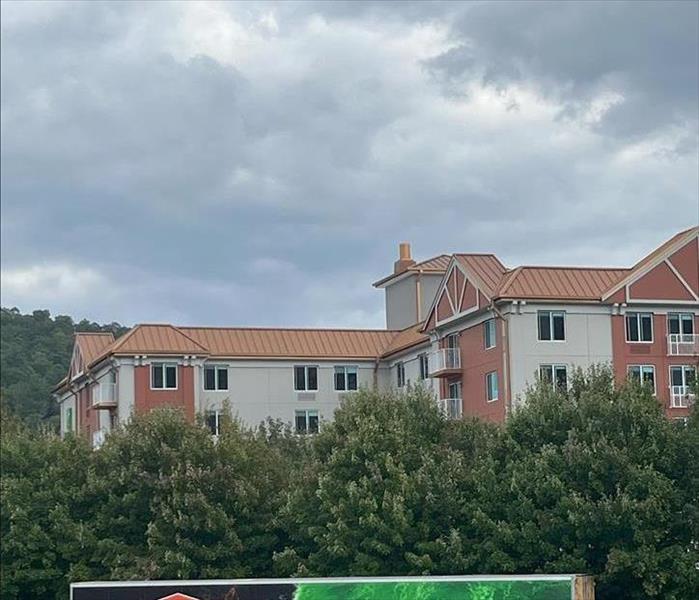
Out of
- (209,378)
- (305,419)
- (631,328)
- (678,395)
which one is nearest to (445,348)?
(631,328)

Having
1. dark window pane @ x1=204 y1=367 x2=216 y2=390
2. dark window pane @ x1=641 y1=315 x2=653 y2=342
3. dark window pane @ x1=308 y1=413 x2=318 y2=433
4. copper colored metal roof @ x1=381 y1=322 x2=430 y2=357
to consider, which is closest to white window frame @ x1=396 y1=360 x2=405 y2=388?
copper colored metal roof @ x1=381 y1=322 x2=430 y2=357

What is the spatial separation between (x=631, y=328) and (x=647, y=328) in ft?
2.73

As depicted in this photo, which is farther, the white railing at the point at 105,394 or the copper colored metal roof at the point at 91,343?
the copper colored metal roof at the point at 91,343

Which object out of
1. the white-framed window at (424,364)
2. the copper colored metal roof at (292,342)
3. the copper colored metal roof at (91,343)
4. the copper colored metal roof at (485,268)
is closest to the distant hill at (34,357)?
the copper colored metal roof at (91,343)

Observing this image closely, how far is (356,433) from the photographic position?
52750 mm

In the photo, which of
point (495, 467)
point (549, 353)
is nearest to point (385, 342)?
point (549, 353)

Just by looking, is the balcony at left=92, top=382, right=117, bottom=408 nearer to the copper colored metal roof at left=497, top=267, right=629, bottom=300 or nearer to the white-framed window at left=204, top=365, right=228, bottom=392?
the white-framed window at left=204, top=365, right=228, bottom=392

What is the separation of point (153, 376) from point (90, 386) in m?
8.77

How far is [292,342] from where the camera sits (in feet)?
296

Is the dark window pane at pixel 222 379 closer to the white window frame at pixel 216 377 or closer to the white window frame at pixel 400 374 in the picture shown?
the white window frame at pixel 216 377

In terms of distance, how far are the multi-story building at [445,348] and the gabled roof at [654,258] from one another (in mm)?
68

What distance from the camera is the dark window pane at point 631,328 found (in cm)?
7175

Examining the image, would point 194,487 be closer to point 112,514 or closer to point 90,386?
point 112,514

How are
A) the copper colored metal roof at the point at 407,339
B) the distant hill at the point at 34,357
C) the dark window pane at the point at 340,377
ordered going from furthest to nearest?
1. the distant hill at the point at 34,357
2. the dark window pane at the point at 340,377
3. the copper colored metal roof at the point at 407,339
